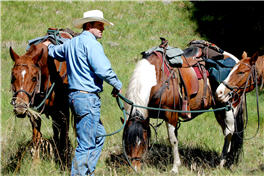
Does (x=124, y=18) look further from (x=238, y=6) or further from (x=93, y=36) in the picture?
(x=93, y=36)

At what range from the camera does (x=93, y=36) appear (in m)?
4.30

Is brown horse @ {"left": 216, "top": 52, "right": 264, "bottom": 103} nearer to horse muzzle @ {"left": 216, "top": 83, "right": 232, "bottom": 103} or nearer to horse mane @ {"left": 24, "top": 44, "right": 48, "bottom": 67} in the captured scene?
horse muzzle @ {"left": 216, "top": 83, "right": 232, "bottom": 103}

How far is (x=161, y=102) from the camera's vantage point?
5.23 metres

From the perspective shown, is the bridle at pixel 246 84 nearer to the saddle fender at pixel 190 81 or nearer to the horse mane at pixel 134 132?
the saddle fender at pixel 190 81

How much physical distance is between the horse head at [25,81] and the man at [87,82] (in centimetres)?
55

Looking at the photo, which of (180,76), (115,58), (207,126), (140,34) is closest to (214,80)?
(180,76)

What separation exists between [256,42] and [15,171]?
1329cm

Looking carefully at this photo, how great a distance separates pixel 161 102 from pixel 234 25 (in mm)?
12270

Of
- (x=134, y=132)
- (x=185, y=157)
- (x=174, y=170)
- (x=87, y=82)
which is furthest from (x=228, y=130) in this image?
(x=87, y=82)

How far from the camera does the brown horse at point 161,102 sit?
468 centimetres

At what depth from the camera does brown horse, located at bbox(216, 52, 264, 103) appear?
528 centimetres

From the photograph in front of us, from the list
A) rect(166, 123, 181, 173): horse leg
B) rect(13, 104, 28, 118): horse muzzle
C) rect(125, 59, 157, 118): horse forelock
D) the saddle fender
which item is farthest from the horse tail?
rect(13, 104, 28, 118): horse muzzle

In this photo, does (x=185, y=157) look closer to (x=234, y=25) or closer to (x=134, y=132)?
(x=134, y=132)

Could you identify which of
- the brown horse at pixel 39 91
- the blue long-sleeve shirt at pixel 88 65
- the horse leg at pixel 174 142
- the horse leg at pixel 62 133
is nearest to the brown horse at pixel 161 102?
the horse leg at pixel 174 142
